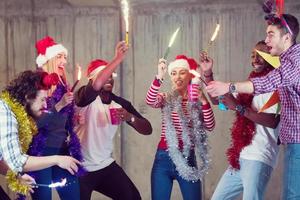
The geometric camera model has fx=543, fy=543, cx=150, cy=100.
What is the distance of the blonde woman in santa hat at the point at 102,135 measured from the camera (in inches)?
166

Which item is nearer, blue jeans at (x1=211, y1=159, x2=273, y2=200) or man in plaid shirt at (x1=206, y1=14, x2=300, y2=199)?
man in plaid shirt at (x1=206, y1=14, x2=300, y2=199)

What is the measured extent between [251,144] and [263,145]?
0.30 feet

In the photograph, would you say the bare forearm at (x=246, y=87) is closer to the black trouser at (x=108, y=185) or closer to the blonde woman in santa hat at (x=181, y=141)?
the blonde woman in santa hat at (x=181, y=141)

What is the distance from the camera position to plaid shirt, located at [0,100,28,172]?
3.05 m

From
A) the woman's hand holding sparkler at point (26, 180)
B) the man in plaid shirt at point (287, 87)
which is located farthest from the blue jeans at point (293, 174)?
the woman's hand holding sparkler at point (26, 180)

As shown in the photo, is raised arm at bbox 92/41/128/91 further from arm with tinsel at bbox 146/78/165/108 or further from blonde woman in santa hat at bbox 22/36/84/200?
arm with tinsel at bbox 146/78/165/108

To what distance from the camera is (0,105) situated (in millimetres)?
3117

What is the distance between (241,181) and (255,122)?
478 mm

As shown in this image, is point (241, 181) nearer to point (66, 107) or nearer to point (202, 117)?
point (202, 117)

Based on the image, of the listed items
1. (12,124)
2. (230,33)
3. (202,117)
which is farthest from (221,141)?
(12,124)

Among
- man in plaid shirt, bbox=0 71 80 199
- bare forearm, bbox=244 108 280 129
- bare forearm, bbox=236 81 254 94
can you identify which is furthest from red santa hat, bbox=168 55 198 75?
bare forearm, bbox=236 81 254 94

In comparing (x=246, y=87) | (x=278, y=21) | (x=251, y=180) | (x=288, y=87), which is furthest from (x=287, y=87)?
(x=251, y=180)

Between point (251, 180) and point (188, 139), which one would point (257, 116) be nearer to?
point (251, 180)

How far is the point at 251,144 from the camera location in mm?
3988
